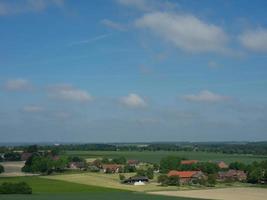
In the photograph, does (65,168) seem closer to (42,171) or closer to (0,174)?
(42,171)

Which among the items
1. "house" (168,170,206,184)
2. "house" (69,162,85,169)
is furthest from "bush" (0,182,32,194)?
"house" (69,162,85,169)

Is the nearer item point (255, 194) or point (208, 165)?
point (255, 194)

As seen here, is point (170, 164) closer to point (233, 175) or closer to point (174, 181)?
point (233, 175)

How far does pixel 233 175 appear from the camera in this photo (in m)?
100

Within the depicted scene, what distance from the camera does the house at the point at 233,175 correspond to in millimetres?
97750

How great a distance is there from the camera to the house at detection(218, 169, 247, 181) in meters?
97.8

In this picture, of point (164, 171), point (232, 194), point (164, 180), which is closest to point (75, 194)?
point (232, 194)

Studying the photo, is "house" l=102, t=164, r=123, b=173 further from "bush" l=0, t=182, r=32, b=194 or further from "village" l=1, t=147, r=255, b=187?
"bush" l=0, t=182, r=32, b=194

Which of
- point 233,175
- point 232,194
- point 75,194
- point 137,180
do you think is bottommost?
point 232,194

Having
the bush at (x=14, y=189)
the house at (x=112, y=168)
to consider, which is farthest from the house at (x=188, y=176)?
the bush at (x=14, y=189)

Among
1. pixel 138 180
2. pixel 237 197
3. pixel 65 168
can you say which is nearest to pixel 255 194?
pixel 237 197

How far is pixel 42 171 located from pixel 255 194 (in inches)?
2329

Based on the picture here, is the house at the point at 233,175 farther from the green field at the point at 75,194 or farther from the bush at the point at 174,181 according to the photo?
the green field at the point at 75,194

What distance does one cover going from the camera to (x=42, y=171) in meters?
115
